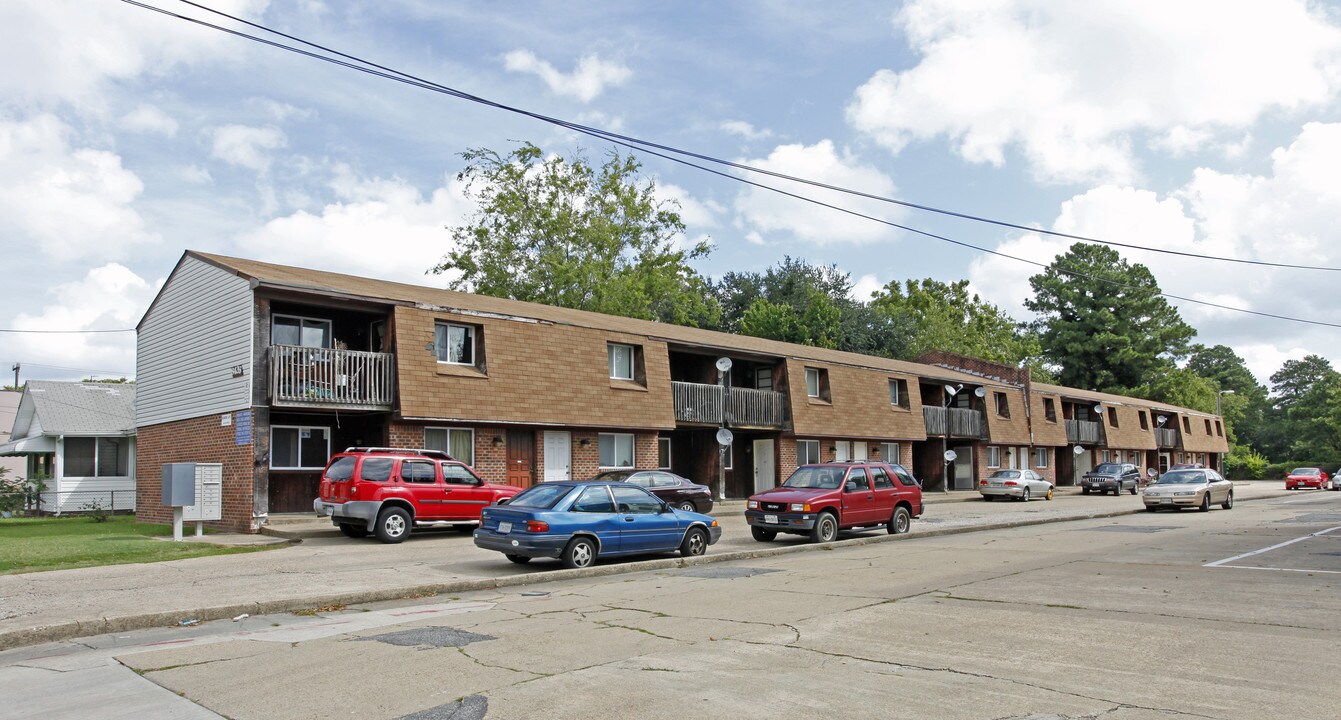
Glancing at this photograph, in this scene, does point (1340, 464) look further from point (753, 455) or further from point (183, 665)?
point (183, 665)

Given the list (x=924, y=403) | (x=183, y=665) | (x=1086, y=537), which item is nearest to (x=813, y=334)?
(x=924, y=403)

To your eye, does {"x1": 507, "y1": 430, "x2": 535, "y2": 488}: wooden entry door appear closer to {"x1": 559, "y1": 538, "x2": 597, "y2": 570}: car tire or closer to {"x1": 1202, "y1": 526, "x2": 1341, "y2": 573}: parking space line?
{"x1": 559, "y1": 538, "x2": 597, "y2": 570}: car tire

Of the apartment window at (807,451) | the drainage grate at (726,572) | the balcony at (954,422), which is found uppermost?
the balcony at (954,422)

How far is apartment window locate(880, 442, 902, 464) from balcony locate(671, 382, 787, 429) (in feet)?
24.8

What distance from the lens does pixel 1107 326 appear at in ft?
257

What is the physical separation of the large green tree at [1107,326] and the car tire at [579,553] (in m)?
72.4

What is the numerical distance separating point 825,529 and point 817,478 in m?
1.34

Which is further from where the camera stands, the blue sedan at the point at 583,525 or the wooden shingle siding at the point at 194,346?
the wooden shingle siding at the point at 194,346

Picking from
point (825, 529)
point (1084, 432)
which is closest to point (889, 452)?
point (1084, 432)

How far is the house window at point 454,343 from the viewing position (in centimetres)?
2405

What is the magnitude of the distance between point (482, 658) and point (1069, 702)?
455cm

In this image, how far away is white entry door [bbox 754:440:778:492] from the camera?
34.9 m

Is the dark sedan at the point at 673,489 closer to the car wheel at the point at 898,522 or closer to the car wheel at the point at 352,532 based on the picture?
the car wheel at the point at 898,522

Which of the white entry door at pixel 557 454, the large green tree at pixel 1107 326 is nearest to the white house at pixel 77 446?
the white entry door at pixel 557 454
